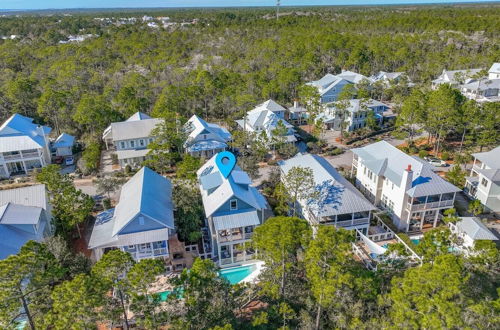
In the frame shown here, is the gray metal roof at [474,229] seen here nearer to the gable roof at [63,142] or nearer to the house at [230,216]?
the house at [230,216]

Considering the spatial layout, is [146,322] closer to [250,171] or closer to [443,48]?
[250,171]

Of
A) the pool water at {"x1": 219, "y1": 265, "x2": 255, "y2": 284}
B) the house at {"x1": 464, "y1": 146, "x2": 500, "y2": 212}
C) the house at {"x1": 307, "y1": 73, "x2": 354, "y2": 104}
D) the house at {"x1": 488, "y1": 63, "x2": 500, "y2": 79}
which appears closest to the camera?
the pool water at {"x1": 219, "y1": 265, "x2": 255, "y2": 284}

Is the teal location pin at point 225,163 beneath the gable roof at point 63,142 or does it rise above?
above

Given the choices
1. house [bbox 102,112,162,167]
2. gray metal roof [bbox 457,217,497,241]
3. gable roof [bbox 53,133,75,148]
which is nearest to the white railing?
gray metal roof [bbox 457,217,497,241]

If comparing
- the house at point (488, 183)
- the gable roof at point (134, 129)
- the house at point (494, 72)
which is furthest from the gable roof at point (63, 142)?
the house at point (494, 72)

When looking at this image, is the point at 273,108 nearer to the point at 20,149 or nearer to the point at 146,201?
the point at 146,201

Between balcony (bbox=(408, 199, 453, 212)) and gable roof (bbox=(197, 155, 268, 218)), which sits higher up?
gable roof (bbox=(197, 155, 268, 218))

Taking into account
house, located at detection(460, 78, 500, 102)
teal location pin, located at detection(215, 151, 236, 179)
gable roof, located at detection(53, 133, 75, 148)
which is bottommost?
gable roof, located at detection(53, 133, 75, 148)

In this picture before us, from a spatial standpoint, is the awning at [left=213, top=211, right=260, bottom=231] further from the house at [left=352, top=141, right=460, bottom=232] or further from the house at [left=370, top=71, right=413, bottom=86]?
the house at [left=370, top=71, right=413, bottom=86]
